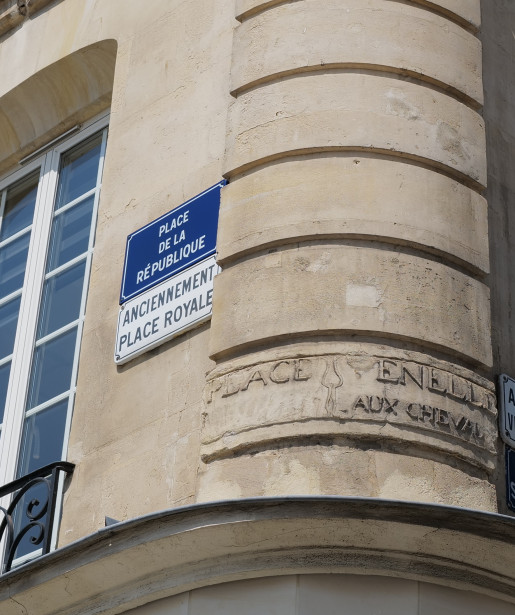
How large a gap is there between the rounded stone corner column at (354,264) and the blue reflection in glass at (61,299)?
1.77m

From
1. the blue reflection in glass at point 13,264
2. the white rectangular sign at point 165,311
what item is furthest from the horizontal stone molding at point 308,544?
the blue reflection in glass at point 13,264

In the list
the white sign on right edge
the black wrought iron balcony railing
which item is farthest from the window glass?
the white sign on right edge

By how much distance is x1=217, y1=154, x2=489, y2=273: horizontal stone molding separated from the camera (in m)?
7.59

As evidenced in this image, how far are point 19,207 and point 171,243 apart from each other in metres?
2.52

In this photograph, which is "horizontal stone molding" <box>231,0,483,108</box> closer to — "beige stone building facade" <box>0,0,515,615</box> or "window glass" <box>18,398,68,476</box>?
"beige stone building facade" <box>0,0,515,615</box>

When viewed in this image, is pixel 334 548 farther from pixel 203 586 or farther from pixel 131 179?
pixel 131 179

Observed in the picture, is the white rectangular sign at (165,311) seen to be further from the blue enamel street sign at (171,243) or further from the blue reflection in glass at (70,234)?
the blue reflection in glass at (70,234)

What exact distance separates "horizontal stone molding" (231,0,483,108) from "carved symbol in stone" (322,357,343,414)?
1.69 meters

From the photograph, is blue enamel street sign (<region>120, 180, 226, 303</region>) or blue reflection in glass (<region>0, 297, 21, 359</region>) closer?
blue enamel street sign (<region>120, 180, 226, 303</region>)

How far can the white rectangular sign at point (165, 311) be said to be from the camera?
8.11 metres

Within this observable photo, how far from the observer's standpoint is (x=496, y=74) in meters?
8.88

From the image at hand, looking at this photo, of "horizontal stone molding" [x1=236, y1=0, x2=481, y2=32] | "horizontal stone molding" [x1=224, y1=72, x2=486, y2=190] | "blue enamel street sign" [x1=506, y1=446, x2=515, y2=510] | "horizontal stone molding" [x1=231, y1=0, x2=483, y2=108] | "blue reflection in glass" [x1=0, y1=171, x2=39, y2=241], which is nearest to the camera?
"blue enamel street sign" [x1=506, y1=446, x2=515, y2=510]

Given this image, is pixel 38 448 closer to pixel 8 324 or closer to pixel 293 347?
pixel 8 324

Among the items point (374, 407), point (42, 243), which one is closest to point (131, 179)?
point (42, 243)
